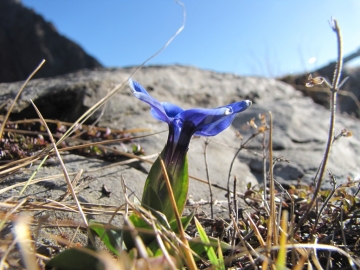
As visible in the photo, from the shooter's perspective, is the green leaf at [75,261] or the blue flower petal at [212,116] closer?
the green leaf at [75,261]

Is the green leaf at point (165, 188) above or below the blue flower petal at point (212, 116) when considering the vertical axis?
below

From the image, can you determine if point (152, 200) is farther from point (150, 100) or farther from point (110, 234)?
point (150, 100)

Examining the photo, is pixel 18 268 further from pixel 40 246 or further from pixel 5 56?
pixel 5 56

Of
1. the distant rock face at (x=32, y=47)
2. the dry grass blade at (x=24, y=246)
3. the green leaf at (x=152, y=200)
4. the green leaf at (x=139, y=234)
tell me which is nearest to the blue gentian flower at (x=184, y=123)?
the green leaf at (x=152, y=200)

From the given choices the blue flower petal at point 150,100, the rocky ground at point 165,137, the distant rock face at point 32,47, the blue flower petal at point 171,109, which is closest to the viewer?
the blue flower petal at point 150,100

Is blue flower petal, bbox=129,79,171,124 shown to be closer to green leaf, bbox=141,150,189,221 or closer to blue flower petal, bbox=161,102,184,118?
blue flower petal, bbox=161,102,184,118

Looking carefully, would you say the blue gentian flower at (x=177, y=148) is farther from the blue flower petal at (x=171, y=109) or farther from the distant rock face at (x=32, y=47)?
the distant rock face at (x=32, y=47)

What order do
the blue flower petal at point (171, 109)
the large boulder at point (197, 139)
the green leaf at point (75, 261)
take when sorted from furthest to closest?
1. the large boulder at point (197, 139)
2. the blue flower petal at point (171, 109)
3. the green leaf at point (75, 261)

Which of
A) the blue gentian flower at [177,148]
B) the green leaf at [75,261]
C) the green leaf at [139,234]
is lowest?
the green leaf at [75,261]

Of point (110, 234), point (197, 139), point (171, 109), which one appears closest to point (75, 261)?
point (110, 234)
